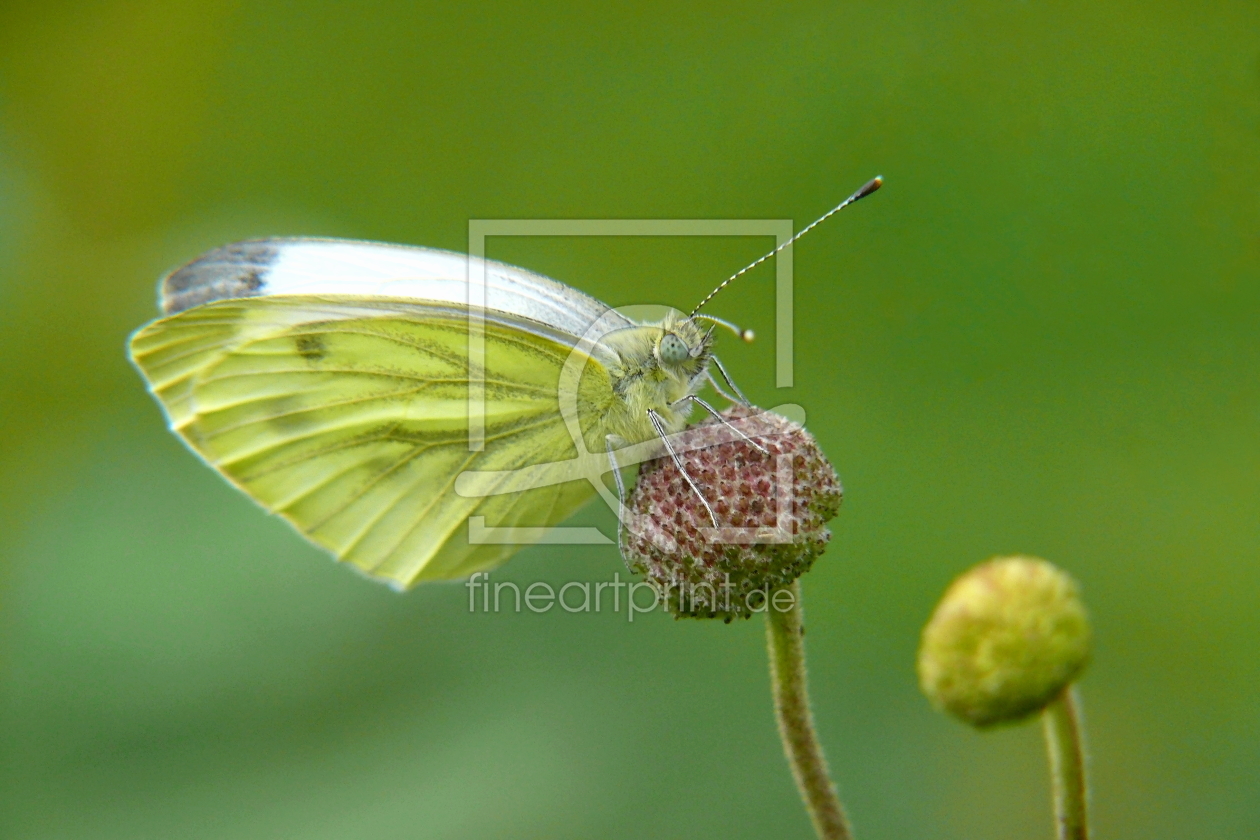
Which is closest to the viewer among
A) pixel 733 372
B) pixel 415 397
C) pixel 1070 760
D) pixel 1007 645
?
pixel 1007 645

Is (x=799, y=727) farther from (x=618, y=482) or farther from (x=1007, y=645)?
(x=618, y=482)

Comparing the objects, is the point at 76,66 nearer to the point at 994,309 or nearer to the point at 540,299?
the point at 540,299

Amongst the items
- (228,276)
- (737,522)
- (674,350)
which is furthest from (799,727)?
(228,276)

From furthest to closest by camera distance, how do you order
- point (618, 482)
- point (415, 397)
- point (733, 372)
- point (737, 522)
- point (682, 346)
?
point (733, 372) → point (415, 397) → point (682, 346) → point (618, 482) → point (737, 522)

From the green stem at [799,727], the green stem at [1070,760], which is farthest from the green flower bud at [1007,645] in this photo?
the green stem at [799,727]

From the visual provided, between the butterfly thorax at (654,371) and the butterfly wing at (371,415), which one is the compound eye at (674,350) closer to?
the butterfly thorax at (654,371)

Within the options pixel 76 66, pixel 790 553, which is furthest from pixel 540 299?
pixel 76 66
